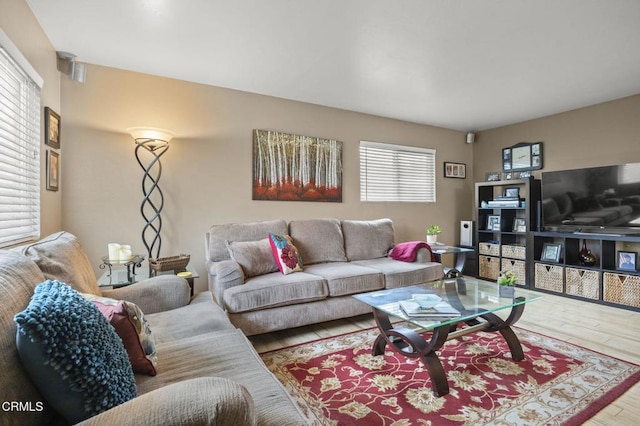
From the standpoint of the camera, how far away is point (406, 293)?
93.6 inches

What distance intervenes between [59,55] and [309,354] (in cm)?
320

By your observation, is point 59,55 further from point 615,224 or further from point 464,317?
point 615,224

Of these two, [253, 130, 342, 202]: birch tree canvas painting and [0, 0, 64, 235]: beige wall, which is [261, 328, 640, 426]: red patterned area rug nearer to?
[253, 130, 342, 202]: birch tree canvas painting

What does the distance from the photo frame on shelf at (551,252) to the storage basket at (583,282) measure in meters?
0.24

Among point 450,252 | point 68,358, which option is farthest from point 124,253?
point 450,252

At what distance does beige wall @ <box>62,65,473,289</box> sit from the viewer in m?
2.80

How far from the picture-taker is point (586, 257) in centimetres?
374

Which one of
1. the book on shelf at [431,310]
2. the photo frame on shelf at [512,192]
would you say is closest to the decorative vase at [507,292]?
the book on shelf at [431,310]

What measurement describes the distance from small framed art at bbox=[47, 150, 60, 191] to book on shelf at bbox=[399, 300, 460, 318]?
2773 mm

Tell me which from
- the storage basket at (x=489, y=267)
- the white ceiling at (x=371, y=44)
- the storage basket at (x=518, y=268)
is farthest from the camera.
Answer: the storage basket at (x=489, y=267)

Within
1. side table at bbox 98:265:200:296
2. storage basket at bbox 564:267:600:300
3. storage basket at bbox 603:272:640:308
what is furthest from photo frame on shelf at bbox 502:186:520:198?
side table at bbox 98:265:200:296

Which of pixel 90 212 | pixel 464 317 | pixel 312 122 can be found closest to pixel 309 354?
pixel 464 317

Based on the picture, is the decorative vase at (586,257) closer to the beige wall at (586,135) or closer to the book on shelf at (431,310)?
the beige wall at (586,135)

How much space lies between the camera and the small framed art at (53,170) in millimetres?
2390
